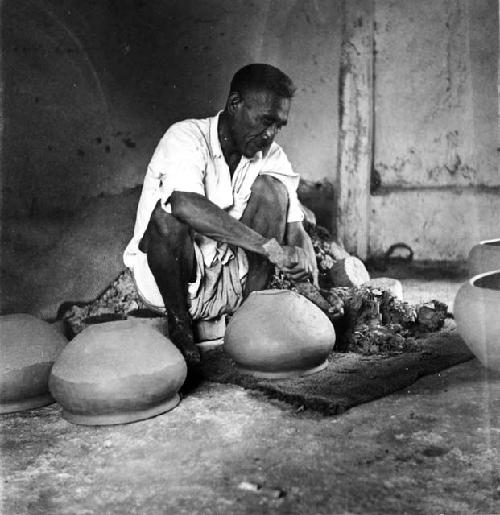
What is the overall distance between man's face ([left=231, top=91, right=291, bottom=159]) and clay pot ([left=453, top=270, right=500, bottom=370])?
1.25m

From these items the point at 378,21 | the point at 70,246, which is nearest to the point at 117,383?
the point at 70,246

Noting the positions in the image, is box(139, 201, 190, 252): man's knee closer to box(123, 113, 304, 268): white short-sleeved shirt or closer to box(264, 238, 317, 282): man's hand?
box(123, 113, 304, 268): white short-sleeved shirt

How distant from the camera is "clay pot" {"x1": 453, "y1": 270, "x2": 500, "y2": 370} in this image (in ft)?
8.97

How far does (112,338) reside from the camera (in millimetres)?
2588

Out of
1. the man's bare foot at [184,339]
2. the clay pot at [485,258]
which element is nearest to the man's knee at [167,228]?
the man's bare foot at [184,339]

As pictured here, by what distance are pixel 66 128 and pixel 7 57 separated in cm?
51

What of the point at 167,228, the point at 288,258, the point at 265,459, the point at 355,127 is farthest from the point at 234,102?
the point at 355,127

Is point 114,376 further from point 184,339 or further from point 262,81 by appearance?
point 262,81

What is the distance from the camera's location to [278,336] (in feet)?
9.59

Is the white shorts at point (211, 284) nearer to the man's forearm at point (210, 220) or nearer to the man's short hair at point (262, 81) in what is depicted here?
the man's forearm at point (210, 220)

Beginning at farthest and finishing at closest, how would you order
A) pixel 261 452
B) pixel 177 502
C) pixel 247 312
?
1. pixel 247 312
2. pixel 261 452
3. pixel 177 502

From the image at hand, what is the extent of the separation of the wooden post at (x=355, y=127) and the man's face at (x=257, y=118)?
2.06 m

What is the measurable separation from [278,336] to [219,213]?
0.68m

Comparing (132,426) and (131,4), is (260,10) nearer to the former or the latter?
(131,4)
